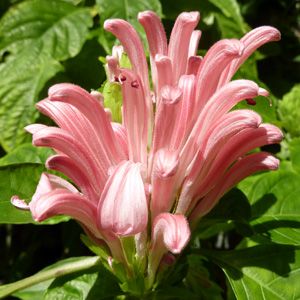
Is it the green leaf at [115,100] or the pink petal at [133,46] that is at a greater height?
the pink petal at [133,46]

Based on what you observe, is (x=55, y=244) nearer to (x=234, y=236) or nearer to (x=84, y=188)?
(x=234, y=236)

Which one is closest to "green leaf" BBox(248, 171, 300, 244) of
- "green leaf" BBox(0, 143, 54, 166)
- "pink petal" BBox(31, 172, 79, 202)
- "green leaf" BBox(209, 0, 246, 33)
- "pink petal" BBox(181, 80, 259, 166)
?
"pink petal" BBox(181, 80, 259, 166)

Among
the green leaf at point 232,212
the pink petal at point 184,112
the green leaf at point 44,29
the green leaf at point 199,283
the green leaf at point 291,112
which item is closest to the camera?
the pink petal at point 184,112

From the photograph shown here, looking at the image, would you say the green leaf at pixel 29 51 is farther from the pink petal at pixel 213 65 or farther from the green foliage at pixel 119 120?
the pink petal at pixel 213 65

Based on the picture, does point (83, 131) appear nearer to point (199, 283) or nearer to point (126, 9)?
point (199, 283)

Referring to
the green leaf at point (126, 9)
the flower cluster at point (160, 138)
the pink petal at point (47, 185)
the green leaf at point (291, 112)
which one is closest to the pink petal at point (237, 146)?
the flower cluster at point (160, 138)

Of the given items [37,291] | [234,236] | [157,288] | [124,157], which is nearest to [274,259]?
[157,288]
